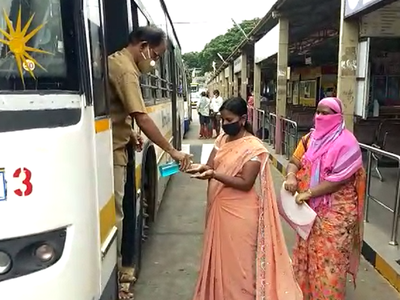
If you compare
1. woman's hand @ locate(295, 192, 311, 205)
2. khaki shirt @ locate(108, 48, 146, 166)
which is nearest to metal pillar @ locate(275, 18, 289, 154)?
woman's hand @ locate(295, 192, 311, 205)

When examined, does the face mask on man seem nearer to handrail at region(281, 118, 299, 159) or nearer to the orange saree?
the orange saree

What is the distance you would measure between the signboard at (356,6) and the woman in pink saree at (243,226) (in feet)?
→ 8.96

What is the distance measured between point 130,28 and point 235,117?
132 cm

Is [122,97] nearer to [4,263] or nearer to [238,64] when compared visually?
[4,263]

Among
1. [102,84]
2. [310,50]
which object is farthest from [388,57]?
[102,84]

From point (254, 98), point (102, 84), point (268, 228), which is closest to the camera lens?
point (102, 84)

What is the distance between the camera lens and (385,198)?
662cm

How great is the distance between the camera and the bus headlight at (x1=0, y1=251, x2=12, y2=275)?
172cm

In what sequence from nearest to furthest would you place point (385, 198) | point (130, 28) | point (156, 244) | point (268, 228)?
point (268, 228) < point (130, 28) < point (156, 244) < point (385, 198)

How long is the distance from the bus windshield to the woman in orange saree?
1.96 meters

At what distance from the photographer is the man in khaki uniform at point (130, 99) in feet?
9.70

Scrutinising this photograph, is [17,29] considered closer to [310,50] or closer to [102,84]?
[102,84]

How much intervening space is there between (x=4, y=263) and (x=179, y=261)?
130 inches

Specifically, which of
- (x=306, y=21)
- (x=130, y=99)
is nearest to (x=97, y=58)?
(x=130, y=99)
